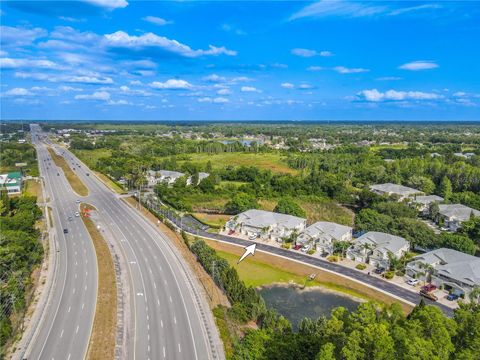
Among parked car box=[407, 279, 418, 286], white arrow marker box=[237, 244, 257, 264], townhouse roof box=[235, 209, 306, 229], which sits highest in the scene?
townhouse roof box=[235, 209, 306, 229]

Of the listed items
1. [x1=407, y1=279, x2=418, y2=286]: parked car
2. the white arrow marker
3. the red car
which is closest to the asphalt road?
the white arrow marker

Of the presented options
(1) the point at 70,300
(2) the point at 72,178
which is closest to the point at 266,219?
(1) the point at 70,300

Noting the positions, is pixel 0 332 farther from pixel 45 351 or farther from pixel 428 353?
pixel 428 353

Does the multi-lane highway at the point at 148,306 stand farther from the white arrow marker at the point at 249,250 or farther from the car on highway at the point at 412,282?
the car on highway at the point at 412,282

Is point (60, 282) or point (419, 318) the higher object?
point (419, 318)

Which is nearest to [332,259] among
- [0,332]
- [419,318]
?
[419,318]

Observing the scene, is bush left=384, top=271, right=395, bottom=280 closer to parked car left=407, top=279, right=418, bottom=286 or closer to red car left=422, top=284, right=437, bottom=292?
parked car left=407, top=279, right=418, bottom=286
